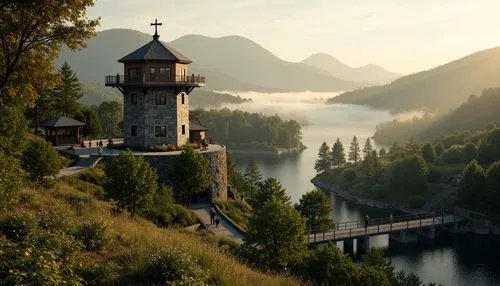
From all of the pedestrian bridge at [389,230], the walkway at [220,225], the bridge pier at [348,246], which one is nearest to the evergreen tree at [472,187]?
the pedestrian bridge at [389,230]

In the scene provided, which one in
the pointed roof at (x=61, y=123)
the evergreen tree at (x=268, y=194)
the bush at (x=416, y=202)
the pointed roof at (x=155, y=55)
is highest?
the pointed roof at (x=155, y=55)

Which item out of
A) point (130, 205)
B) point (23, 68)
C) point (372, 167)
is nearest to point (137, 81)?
point (130, 205)

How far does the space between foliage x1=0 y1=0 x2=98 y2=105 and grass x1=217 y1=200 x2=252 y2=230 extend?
33.1 metres

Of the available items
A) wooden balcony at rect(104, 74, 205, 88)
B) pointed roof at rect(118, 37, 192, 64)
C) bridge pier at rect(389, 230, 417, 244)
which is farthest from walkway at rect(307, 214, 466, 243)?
pointed roof at rect(118, 37, 192, 64)

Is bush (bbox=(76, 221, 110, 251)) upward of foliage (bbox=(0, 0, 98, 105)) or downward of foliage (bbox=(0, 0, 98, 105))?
downward

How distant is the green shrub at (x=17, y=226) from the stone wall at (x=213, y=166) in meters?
34.1

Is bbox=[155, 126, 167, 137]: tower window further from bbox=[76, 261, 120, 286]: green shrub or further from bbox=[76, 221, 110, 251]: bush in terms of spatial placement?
bbox=[76, 261, 120, 286]: green shrub

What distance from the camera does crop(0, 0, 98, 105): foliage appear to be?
16.8 metres

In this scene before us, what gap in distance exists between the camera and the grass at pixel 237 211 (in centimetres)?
5132

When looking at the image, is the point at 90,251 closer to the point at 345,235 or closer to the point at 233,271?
the point at 233,271

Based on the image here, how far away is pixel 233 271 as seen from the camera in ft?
42.8

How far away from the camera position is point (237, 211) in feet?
177

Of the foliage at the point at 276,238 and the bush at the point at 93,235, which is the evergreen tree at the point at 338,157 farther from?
the bush at the point at 93,235

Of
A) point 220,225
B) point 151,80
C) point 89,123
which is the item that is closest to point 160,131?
point 151,80
